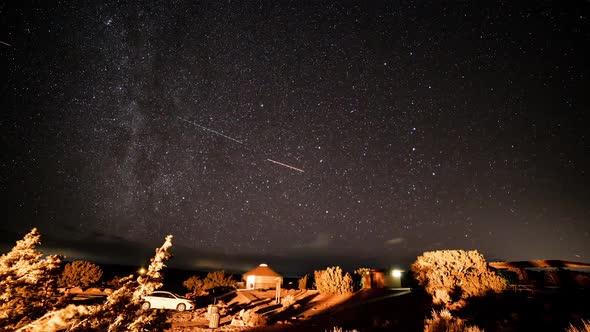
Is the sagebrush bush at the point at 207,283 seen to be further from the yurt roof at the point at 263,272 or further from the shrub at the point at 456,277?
the shrub at the point at 456,277

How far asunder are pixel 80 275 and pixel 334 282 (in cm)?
2759

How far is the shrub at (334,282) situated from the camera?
21703 millimetres

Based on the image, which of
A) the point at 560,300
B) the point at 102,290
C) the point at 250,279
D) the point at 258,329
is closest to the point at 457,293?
the point at 560,300

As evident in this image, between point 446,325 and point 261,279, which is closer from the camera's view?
point 446,325

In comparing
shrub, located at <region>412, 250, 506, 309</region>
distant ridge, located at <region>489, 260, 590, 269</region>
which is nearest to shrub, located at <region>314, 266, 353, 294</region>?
shrub, located at <region>412, 250, 506, 309</region>

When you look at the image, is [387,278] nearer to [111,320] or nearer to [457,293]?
[457,293]

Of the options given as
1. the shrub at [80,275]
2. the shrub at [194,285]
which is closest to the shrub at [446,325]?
the shrub at [194,285]

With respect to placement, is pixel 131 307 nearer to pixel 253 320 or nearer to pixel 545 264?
pixel 253 320

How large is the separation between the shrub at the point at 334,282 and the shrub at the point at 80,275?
24477mm

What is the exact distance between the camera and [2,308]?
472 centimetres

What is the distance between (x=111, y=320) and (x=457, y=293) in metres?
14.8

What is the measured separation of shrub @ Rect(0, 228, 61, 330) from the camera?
480 cm

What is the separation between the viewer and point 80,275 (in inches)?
1187

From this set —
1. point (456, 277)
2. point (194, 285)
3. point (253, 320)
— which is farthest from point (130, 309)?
point (194, 285)
